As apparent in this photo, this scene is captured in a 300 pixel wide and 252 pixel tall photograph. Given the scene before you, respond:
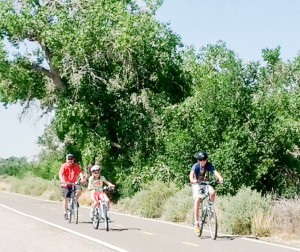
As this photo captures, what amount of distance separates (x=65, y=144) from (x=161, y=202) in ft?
42.6

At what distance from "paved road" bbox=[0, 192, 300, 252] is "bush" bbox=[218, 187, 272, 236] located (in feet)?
3.09

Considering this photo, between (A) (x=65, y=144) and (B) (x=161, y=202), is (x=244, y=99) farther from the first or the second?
(A) (x=65, y=144)

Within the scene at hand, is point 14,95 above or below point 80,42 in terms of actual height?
below

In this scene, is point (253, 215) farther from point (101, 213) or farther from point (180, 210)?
point (180, 210)

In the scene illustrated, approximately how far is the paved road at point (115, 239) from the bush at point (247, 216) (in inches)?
37.1

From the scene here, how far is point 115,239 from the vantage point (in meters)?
12.4

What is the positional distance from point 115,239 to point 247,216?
3.51 m

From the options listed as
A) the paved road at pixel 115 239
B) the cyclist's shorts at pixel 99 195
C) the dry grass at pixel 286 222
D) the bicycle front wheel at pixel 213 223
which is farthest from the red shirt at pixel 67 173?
the dry grass at pixel 286 222

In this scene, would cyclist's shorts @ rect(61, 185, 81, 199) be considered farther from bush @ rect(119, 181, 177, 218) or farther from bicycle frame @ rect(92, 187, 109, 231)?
bush @ rect(119, 181, 177, 218)

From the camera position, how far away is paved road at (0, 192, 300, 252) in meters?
11.0

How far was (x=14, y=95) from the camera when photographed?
2944 centimetres

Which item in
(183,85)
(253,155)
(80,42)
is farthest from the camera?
(183,85)

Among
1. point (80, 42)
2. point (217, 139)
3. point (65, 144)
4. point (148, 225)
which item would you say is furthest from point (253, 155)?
point (65, 144)

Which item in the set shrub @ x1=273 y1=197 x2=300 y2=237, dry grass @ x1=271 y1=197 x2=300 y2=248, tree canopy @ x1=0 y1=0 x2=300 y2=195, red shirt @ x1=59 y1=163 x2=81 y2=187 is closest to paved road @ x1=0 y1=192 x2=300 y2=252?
dry grass @ x1=271 y1=197 x2=300 y2=248
